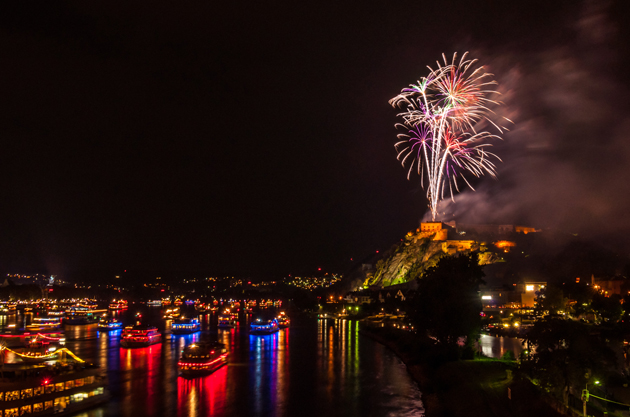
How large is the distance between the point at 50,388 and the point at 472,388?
1519 centimetres

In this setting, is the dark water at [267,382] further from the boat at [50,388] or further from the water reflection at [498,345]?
the water reflection at [498,345]

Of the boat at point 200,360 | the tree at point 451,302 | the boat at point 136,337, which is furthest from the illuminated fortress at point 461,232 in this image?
the boat at point 200,360

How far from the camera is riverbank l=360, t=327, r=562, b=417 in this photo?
1355 cm

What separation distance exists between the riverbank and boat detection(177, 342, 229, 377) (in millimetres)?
10671

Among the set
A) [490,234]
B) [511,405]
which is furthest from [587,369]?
[490,234]

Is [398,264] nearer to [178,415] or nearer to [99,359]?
[99,359]

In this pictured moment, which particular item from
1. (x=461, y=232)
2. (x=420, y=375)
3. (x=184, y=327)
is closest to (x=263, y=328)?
(x=184, y=327)

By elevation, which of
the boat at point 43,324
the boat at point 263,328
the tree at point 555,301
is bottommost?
the boat at point 263,328

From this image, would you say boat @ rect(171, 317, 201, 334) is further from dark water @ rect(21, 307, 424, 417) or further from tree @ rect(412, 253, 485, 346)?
tree @ rect(412, 253, 485, 346)

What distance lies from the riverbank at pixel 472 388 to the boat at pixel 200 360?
10.7 m

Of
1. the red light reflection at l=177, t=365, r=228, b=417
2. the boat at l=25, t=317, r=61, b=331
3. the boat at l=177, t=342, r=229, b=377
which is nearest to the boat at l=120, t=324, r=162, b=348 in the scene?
the boat at l=177, t=342, r=229, b=377

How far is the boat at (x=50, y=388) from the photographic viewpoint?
16.2 metres

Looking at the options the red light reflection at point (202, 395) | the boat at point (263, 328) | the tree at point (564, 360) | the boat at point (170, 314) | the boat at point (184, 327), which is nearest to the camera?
the tree at point (564, 360)

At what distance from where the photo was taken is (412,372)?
82.9 ft
